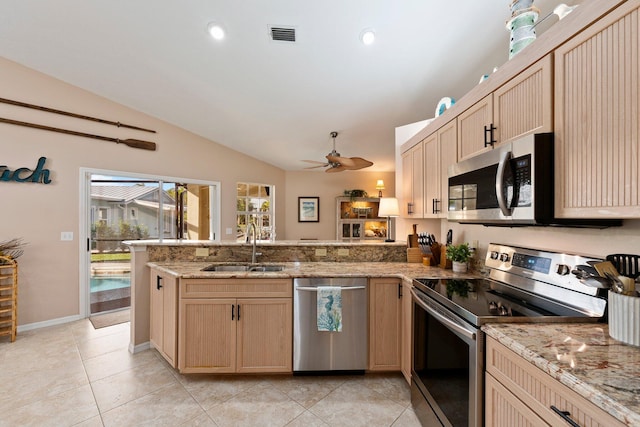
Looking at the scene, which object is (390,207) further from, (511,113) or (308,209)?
(308,209)

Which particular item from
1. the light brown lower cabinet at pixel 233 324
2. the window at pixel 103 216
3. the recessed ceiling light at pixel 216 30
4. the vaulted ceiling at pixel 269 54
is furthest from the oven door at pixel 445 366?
the window at pixel 103 216

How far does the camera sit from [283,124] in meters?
4.29

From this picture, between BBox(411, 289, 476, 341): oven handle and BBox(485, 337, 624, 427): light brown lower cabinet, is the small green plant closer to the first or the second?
BBox(411, 289, 476, 341): oven handle

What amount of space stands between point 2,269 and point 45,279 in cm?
41

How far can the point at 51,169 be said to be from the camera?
11.4ft

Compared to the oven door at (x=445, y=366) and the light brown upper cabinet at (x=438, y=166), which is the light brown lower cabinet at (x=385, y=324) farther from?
the light brown upper cabinet at (x=438, y=166)

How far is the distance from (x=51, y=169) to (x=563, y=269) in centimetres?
509

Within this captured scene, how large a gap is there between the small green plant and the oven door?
1.77ft

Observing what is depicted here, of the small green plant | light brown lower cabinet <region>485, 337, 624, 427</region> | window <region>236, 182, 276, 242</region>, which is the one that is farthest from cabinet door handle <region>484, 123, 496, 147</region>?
window <region>236, 182, 276, 242</region>

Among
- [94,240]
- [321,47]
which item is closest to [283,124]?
[321,47]

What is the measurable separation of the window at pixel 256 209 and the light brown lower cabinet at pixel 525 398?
4.93 m

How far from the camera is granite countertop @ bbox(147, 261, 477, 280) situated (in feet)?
7.16

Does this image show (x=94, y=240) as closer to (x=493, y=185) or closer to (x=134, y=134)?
(x=134, y=134)

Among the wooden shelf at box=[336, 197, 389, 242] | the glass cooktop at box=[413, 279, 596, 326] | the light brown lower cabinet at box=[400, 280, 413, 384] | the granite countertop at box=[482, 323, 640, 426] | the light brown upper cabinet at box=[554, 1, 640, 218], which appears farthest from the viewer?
the wooden shelf at box=[336, 197, 389, 242]
